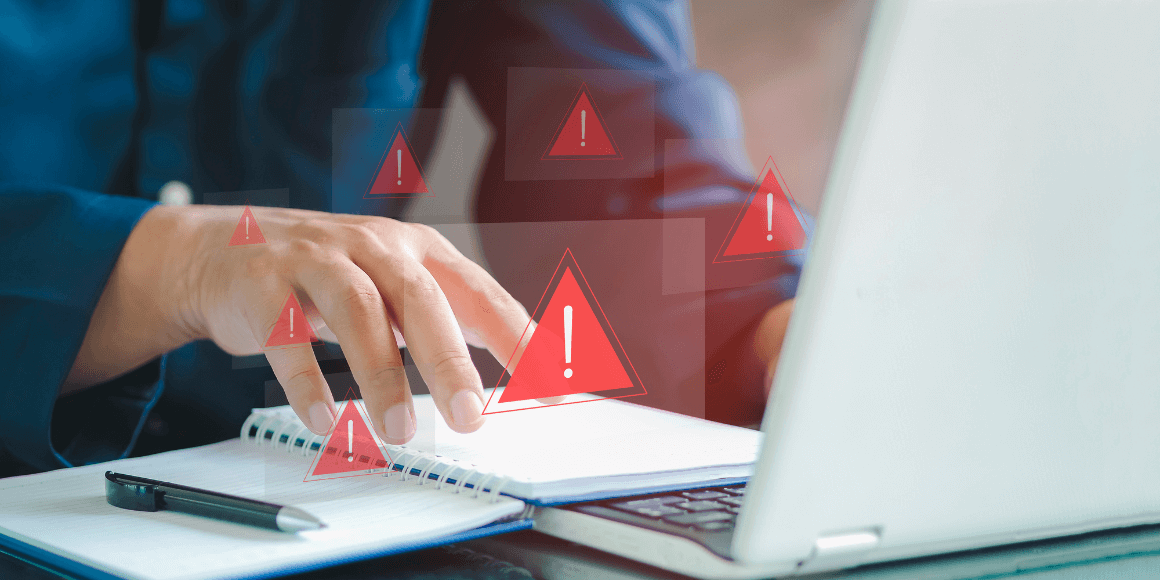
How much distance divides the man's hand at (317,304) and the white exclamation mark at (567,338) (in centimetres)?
5

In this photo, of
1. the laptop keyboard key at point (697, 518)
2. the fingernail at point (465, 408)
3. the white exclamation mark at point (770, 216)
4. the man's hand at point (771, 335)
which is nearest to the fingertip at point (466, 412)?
the fingernail at point (465, 408)

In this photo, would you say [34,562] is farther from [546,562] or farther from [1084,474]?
[1084,474]

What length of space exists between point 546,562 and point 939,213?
0.47 feet

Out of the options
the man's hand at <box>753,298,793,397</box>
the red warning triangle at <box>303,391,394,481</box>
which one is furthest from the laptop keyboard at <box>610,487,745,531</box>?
the man's hand at <box>753,298,793,397</box>

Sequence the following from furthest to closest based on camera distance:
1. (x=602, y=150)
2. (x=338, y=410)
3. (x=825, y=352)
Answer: (x=602, y=150) < (x=338, y=410) < (x=825, y=352)

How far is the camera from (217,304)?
40cm

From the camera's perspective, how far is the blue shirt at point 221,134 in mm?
413

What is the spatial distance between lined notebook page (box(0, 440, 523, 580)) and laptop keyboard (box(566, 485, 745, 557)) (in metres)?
0.03

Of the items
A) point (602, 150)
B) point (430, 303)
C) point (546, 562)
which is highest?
point (602, 150)

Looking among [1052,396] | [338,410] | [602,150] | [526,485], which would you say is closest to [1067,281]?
[1052,396]

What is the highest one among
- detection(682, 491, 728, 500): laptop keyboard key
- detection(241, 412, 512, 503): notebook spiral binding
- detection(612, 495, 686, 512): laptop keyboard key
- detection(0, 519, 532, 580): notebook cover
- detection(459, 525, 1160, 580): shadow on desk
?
detection(241, 412, 512, 503): notebook spiral binding

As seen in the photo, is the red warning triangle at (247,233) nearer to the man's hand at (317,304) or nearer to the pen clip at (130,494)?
the man's hand at (317,304)

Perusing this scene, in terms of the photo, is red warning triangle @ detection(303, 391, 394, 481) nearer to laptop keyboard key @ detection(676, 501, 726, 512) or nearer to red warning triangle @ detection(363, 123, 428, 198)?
laptop keyboard key @ detection(676, 501, 726, 512)

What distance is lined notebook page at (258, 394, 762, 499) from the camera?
0.89ft
